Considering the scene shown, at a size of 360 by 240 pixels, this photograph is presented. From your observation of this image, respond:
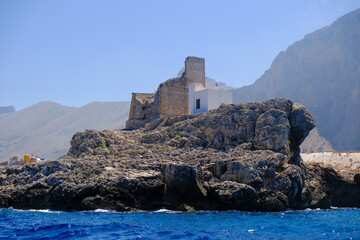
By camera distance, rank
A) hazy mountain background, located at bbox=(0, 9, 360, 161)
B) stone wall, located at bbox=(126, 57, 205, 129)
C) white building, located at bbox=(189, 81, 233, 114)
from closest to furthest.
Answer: white building, located at bbox=(189, 81, 233, 114) → stone wall, located at bbox=(126, 57, 205, 129) → hazy mountain background, located at bbox=(0, 9, 360, 161)

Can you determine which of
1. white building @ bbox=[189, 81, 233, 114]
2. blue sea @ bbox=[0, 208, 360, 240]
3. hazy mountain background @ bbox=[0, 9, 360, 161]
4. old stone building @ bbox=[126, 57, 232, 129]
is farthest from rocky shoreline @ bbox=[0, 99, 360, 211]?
hazy mountain background @ bbox=[0, 9, 360, 161]

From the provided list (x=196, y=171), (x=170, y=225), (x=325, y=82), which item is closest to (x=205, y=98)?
(x=196, y=171)

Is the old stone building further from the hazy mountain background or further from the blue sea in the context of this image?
the hazy mountain background

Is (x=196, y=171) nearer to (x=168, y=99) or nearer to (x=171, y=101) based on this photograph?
(x=168, y=99)

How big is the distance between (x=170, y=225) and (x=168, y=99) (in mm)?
23105

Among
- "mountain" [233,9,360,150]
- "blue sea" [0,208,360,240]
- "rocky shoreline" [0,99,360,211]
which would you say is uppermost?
"mountain" [233,9,360,150]

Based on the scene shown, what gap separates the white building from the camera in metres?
40.5

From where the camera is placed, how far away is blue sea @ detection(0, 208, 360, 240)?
55.5 ft

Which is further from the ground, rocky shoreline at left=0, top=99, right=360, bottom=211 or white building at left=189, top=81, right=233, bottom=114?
white building at left=189, top=81, right=233, bottom=114

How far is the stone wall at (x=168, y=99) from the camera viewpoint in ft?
134

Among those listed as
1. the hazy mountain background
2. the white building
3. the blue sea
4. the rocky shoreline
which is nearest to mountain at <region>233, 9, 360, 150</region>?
the hazy mountain background

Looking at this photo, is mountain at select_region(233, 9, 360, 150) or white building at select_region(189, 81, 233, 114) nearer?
white building at select_region(189, 81, 233, 114)

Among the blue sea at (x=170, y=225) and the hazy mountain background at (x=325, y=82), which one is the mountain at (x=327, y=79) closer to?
Answer: the hazy mountain background at (x=325, y=82)

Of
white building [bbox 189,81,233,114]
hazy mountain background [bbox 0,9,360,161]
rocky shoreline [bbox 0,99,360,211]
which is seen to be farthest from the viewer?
hazy mountain background [bbox 0,9,360,161]
